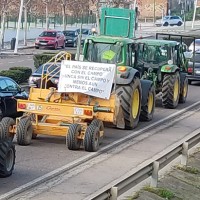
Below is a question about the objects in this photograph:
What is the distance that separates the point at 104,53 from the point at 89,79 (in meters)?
3.57

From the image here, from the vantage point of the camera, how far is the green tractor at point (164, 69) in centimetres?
2495

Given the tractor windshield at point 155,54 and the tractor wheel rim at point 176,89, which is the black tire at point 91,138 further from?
the tractor wheel rim at point 176,89

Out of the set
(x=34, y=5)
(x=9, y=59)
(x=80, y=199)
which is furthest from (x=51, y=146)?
(x=34, y=5)

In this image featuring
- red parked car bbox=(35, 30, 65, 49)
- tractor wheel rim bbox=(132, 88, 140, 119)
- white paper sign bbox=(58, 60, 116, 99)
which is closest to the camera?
white paper sign bbox=(58, 60, 116, 99)

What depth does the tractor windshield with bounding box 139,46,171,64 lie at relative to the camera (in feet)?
83.3

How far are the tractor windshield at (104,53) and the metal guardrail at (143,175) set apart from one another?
597 cm

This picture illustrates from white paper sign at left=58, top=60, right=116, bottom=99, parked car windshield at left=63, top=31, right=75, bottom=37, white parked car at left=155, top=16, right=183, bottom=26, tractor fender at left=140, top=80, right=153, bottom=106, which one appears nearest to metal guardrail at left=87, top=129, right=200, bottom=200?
white paper sign at left=58, top=60, right=116, bottom=99

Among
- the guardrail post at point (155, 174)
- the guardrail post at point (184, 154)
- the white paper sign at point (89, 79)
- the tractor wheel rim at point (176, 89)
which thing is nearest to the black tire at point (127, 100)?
the white paper sign at point (89, 79)

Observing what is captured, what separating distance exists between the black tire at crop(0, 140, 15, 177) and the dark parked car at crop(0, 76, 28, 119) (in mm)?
5865

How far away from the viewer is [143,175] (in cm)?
1137

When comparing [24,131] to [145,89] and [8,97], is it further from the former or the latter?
[145,89]

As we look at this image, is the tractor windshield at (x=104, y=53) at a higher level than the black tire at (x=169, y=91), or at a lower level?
higher

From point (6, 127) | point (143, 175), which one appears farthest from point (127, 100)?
point (143, 175)

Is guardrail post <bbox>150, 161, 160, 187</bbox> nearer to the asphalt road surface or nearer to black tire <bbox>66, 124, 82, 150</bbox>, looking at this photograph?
the asphalt road surface
